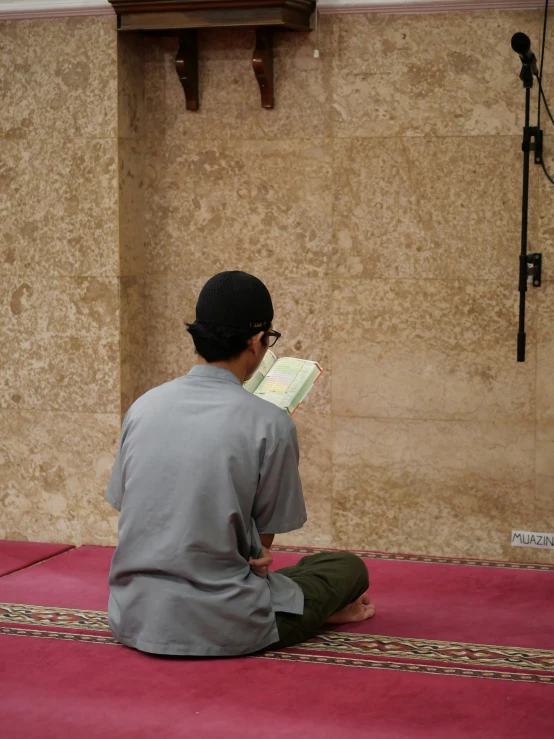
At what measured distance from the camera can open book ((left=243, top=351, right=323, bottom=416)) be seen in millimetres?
3096

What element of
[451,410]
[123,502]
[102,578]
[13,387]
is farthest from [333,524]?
[123,502]

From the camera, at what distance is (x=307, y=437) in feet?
15.8

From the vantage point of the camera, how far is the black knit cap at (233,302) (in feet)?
9.30

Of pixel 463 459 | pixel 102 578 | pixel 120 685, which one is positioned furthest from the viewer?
pixel 463 459

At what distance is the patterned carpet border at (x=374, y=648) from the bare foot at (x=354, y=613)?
0.26 feet

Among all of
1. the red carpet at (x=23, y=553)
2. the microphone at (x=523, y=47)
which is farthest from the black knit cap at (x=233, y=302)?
the red carpet at (x=23, y=553)

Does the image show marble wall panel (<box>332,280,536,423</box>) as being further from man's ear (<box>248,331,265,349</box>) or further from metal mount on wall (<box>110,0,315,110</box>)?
man's ear (<box>248,331,265,349</box>)

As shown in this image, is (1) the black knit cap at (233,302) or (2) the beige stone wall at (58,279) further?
(2) the beige stone wall at (58,279)

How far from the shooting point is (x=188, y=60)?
4707 mm

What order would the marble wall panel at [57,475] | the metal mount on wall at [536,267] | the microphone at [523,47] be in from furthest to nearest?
1. the marble wall panel at [57,475]
2. the metal mount on wall at [536,267]
3. the microphone at [523,47]

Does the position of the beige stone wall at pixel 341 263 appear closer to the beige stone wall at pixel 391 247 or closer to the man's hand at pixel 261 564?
the beige stone wall at pixel 391 247

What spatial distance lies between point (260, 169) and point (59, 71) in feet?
3.58

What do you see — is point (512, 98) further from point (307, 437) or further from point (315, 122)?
point (307, 437)

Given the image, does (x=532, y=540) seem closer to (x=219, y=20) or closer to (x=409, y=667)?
(x=409, y=667)
